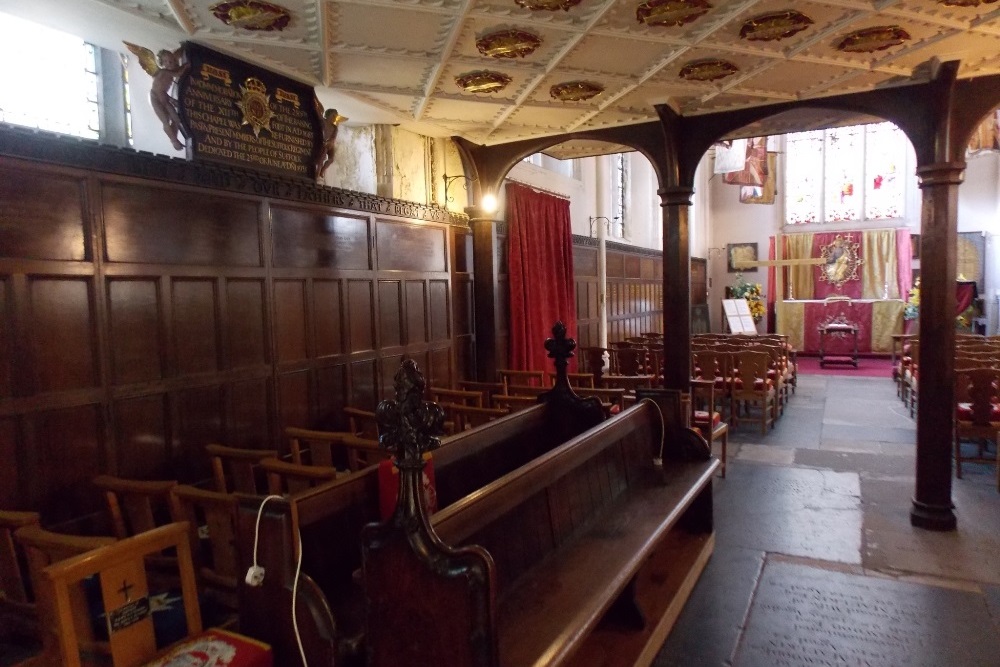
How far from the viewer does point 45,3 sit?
2.84m

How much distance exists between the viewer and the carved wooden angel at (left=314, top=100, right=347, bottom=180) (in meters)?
4.34

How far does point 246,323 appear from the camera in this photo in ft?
12.7

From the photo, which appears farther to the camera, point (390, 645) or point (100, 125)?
point (100, 125)

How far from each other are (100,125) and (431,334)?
9.53 feet

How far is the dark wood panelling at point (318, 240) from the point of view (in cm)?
412

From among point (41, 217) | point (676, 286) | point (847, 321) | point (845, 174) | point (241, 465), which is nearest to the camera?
point (41, 217)

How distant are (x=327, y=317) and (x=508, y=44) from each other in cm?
227

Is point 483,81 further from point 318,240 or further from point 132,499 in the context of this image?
point 132,499

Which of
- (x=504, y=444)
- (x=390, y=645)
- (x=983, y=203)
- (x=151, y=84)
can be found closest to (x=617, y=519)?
(x=504, y=444)

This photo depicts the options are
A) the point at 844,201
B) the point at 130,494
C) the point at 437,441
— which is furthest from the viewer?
the point at 844,201

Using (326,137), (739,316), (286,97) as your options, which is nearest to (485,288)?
(326,137)

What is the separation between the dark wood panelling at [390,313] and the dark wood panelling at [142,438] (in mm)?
1945

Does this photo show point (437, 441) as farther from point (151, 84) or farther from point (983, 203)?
point (983, 203)

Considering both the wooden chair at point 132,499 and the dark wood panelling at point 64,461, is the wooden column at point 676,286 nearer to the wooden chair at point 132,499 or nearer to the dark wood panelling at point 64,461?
the wooden chair at point 132,499
